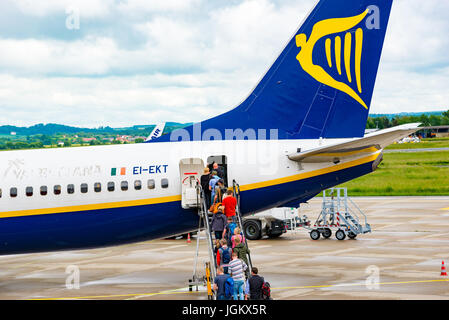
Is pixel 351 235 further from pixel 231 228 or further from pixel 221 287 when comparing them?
pixel 221 287

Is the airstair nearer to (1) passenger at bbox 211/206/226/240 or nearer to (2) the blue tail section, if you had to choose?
(1) passenger at bbox 211/206/226/240

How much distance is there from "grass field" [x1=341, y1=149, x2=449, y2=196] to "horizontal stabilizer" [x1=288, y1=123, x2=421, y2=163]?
4633 cm

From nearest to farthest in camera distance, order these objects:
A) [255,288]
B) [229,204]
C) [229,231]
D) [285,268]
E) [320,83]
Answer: [255,288] → [229,231] → [229,204] → [320,83] → [285,268]

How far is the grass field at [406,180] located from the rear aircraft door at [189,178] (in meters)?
47.9

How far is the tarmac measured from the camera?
85.0 ft

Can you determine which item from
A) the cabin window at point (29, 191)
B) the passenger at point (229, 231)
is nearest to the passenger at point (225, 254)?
A: the passenger at point (229, 231)

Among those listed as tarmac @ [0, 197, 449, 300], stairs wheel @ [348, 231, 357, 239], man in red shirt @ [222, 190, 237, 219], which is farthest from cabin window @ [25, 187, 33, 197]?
stairs wheel @ [348, 231, 357, 239]

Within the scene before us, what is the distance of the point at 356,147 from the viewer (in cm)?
2448

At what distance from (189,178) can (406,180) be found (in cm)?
6423

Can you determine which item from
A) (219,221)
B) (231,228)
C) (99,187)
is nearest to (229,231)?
(231,228)

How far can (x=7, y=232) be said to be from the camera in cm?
2600
